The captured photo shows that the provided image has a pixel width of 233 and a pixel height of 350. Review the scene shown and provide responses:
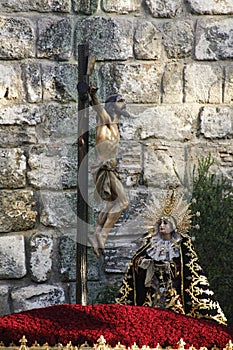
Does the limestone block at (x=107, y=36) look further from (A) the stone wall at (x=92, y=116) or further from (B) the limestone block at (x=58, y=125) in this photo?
(B) the limestone block at (x=58, y=125)

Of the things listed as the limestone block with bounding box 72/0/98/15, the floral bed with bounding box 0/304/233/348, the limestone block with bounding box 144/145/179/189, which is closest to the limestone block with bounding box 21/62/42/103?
the limestone block with bounding box 72/0/98/15

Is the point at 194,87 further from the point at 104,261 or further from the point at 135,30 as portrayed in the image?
the point at 104,261

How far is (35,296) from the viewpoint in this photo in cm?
441

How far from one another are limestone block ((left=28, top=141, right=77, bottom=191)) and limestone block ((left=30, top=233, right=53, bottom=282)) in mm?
271

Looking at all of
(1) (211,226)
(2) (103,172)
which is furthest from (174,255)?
(1) (211,226)

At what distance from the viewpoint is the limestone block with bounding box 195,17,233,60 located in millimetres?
4594

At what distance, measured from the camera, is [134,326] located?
9.63 ft

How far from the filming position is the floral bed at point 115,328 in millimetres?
2889

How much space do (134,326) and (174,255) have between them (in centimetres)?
64

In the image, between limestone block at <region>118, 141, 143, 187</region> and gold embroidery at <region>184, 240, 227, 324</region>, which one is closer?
gold embroidery at <region>184, 240, 227, 324</region>

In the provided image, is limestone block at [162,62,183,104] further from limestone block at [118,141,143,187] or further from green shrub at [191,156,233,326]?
green shrub at [191,156,233,326]

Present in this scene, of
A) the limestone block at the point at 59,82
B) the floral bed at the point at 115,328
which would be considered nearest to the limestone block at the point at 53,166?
the limestone block at the point at 59,82

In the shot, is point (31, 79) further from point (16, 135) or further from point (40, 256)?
point (40, 256)

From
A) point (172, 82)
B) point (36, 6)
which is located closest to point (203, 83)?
point (172, 82)
